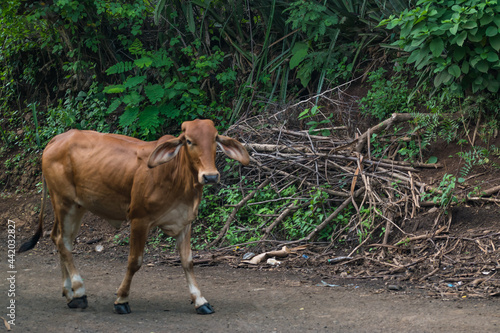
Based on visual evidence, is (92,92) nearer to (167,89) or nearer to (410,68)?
(167,89)

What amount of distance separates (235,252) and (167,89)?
3.34 meters

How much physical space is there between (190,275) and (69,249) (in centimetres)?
119

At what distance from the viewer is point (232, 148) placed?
4.71m

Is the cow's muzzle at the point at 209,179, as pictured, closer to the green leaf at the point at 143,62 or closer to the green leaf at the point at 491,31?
the green leaf at the point at 491,31

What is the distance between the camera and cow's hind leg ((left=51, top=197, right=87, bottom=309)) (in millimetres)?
4809

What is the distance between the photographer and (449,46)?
20.8 feet

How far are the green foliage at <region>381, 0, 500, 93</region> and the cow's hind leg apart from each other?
4.10 meters

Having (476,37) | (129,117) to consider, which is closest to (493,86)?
(476,37)

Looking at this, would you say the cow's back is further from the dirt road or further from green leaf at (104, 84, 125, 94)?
green leaf at (104, 84, 125, 94)

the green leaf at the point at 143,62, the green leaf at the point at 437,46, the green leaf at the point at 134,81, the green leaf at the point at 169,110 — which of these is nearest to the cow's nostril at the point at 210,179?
the green leaf at the point at 437,46

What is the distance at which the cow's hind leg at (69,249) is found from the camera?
481cm

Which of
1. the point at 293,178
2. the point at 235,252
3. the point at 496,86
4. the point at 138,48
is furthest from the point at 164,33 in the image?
the point at 496,86

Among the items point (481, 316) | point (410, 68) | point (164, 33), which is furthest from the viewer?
point (164, 33)

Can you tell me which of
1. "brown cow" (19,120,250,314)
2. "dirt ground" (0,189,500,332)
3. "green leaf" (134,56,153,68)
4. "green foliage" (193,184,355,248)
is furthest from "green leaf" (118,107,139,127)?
"brown cow" (19,120,250,314)
